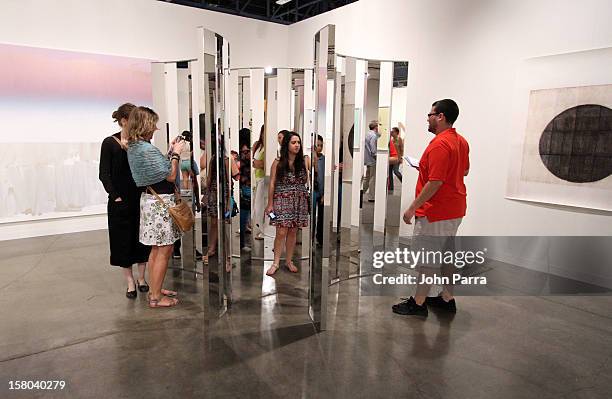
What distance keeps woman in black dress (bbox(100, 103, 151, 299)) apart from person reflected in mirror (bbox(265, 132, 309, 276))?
1.18 meters

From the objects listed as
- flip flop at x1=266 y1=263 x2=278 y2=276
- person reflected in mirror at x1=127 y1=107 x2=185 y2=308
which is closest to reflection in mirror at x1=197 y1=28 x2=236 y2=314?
person reflected in mirror at x1=127 y1=107 x2=185 y2=308

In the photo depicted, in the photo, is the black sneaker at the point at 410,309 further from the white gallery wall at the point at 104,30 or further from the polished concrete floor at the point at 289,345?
the white gallery wall at the point at 104,30

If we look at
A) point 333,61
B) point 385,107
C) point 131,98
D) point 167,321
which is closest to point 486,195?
point 385,107

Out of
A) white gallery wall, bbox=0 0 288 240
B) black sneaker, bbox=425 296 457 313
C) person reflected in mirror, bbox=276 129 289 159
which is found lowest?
black sneaker, bbox=425 296 457 313

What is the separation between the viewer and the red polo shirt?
2.91m

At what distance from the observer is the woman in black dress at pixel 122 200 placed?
3.19 meters

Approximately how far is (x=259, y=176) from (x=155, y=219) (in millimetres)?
1323

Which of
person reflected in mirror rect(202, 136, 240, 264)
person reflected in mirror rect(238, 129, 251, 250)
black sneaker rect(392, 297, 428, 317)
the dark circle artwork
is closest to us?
person reflected in mirror rect(202, 136, 240, 264)

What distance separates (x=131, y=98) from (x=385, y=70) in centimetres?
391

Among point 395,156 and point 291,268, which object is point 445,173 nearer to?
point 395,156

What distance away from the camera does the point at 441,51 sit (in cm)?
500

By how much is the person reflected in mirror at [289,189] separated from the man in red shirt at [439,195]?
3.79 ft

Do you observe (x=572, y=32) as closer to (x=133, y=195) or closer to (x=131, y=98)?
(x=133, y=195)

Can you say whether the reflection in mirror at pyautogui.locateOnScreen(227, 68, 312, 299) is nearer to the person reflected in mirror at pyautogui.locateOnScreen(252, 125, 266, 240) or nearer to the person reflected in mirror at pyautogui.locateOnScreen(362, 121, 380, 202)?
the person reflected in mirror at pyautogui.locateOnScreen(252, 125, 266, 240)
